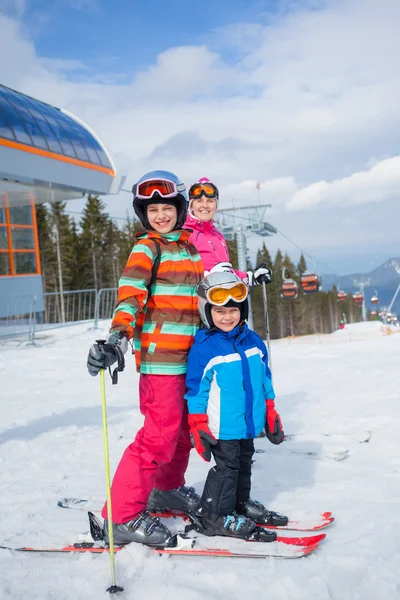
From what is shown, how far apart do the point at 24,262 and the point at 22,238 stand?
0.75 metres

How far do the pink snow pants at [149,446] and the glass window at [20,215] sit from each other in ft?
49.6

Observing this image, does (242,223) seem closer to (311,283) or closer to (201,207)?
(311,283)

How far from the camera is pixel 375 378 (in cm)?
732

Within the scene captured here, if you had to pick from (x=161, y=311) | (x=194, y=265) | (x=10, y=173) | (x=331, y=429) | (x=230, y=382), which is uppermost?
(x=10, y=173)

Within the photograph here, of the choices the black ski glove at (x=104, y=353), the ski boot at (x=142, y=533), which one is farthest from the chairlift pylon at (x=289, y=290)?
the black ski glove at (x=104, y=353)

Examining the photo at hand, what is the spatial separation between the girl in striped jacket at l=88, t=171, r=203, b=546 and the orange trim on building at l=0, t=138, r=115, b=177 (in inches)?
458

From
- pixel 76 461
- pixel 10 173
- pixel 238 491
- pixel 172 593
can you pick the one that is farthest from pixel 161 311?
pixel 10 173

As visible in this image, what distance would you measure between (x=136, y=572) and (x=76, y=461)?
2021 mm

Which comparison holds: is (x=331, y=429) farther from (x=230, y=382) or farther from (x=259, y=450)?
(x=230, y=382)

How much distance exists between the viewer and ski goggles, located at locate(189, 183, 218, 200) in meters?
3.98

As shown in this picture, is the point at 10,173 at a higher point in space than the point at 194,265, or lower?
higher

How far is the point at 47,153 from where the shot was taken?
→ 14695mm

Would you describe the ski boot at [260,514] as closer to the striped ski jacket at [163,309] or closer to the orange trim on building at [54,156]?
the striped ski jacket at [163,309]

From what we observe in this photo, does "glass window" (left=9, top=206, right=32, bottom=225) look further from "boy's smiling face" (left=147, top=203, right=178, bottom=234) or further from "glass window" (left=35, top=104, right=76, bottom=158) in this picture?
"boy's smiling face" (left=147, top=203, right=178, bottom=234)
